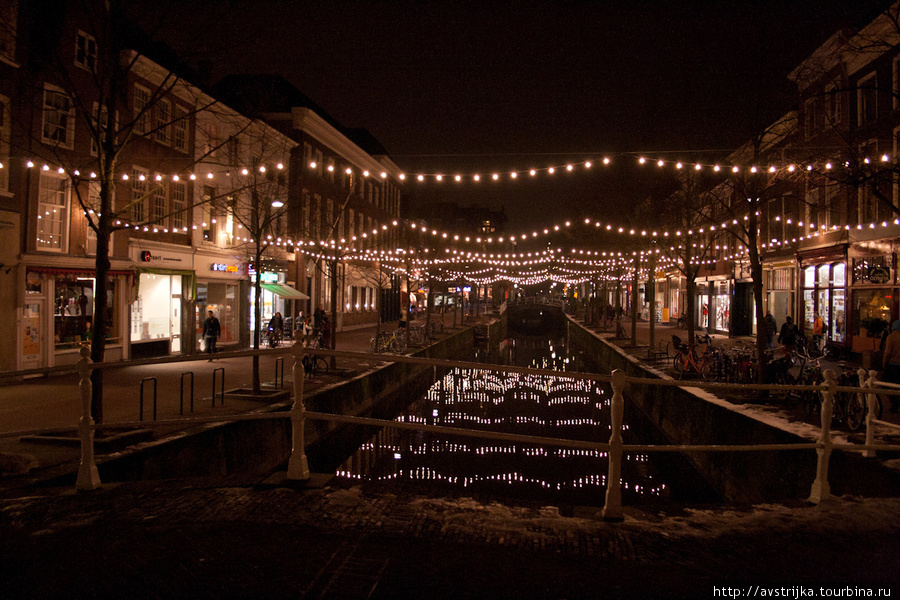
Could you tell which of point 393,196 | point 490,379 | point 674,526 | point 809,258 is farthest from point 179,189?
point 393,196

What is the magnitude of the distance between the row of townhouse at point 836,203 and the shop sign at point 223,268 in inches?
690

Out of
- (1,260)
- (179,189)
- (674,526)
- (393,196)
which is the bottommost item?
(674,526)

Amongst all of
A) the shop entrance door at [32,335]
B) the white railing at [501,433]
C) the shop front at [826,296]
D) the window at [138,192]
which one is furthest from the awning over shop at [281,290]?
the shop front at [826,296]

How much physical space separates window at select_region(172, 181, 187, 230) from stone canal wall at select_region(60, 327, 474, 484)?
29.1 ft

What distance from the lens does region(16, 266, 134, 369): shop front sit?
49.8 ft

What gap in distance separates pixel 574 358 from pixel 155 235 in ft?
83.9

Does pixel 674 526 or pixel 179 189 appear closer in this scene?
pixel 674 526

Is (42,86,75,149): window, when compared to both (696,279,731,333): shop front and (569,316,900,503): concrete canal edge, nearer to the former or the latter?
(569,316,900,503): concrete canal edge

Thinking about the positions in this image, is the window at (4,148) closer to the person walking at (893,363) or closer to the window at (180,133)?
the window at (180,133)

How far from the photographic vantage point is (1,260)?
14.3 m

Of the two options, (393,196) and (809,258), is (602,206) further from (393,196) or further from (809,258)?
(393,196)

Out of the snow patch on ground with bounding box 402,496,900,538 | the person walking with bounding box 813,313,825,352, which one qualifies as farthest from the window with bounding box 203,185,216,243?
the person walking with bounding box 813,313,825,352

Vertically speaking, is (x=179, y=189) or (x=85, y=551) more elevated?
(x=179, y=189)

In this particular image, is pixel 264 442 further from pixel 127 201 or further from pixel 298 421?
pixel 127 201
